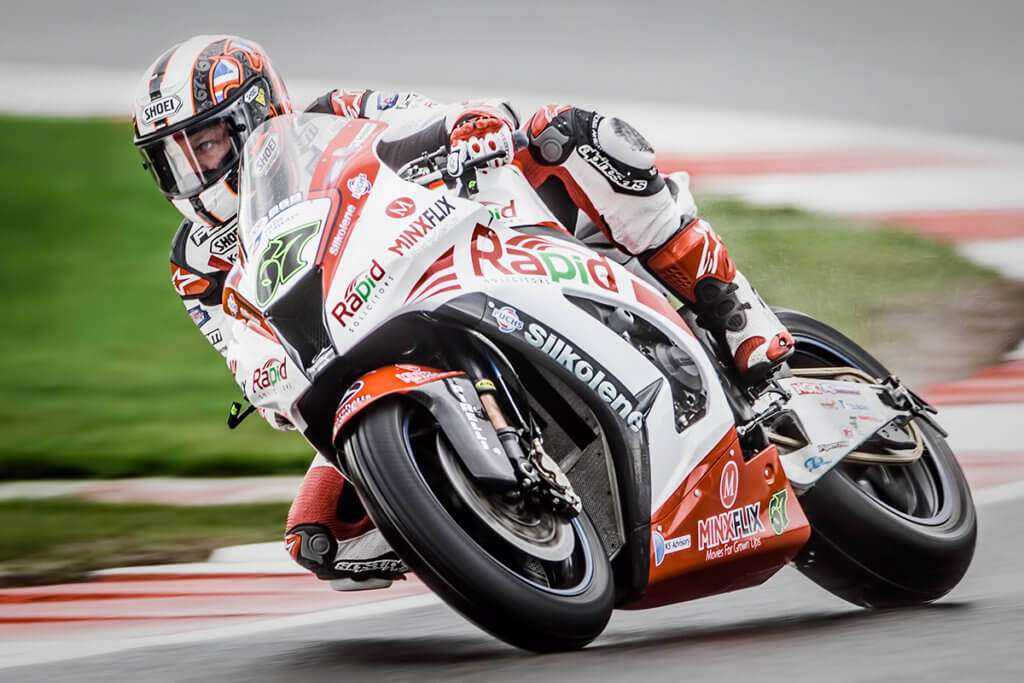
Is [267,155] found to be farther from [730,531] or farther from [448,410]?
[730,531]

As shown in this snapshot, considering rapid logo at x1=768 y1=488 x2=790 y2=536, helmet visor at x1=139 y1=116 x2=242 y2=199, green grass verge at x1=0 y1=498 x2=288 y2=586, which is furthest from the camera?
green grass verge at x1=0 y1=498 x2=288 y2=586

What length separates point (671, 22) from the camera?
11938 mm

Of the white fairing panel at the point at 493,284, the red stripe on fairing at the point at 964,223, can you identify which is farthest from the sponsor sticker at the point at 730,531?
the red stripe on fairing at the point at 964,223

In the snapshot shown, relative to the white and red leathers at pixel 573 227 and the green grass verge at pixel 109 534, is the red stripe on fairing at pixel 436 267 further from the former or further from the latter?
the green grass verge at pixel 109 534

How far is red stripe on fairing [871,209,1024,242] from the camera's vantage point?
942cm

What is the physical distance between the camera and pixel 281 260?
3.37m

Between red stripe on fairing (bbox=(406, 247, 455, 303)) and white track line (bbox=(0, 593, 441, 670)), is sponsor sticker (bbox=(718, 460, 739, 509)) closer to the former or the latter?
red stripe on fairing (bbox=(406, 247, 455, 303))

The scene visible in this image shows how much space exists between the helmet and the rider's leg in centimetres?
70

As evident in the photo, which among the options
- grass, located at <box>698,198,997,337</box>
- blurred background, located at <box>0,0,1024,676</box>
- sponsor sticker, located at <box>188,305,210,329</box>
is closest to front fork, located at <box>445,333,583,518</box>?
sponsor sticker, located at <box>188,305,210,329</box>

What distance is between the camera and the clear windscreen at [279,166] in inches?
137

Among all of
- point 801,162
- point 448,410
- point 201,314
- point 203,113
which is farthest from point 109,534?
point 801,162

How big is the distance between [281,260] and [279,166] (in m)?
0.28

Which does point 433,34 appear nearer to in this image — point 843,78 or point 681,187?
point 843,78

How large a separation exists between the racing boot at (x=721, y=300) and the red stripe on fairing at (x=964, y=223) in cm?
545
